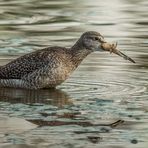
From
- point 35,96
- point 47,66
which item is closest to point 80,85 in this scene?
point 47,66

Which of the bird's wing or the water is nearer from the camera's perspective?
the water

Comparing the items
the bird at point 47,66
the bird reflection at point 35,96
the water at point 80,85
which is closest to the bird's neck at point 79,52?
the bird at point 47,66

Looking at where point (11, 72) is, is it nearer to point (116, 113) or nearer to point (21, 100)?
point (21, 100)

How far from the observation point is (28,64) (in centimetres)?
1412

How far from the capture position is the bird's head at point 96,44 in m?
14.1

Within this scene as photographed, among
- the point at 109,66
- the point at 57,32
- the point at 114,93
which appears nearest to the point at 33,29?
the point at 57,32

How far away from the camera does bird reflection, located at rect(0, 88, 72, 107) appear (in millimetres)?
12812

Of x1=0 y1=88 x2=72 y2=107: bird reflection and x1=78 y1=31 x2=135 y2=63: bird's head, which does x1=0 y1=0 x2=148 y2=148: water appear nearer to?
x1=0 y1=88 x2=72 y2=107: bird reflection

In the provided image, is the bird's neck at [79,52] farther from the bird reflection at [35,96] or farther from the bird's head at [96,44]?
the bird reflection at [35,96]

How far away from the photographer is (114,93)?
13188mm

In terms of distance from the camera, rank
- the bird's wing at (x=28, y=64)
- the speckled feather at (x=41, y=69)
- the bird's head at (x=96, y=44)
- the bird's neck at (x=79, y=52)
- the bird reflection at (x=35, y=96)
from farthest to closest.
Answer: the bird's neck at (x=79, y=52) < the bird's head at (x=96, y=44) < the bird's wing at (x=28, y=64) < the speckled feather at (x=41, y=69) < the bird reflection at (x=35, y=96)

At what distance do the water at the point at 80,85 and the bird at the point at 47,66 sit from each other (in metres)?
0.17

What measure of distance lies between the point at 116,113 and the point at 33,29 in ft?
25.2

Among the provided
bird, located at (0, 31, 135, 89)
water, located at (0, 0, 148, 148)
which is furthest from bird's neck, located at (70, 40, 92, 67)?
water, located at (0, 0, 148, 148)
